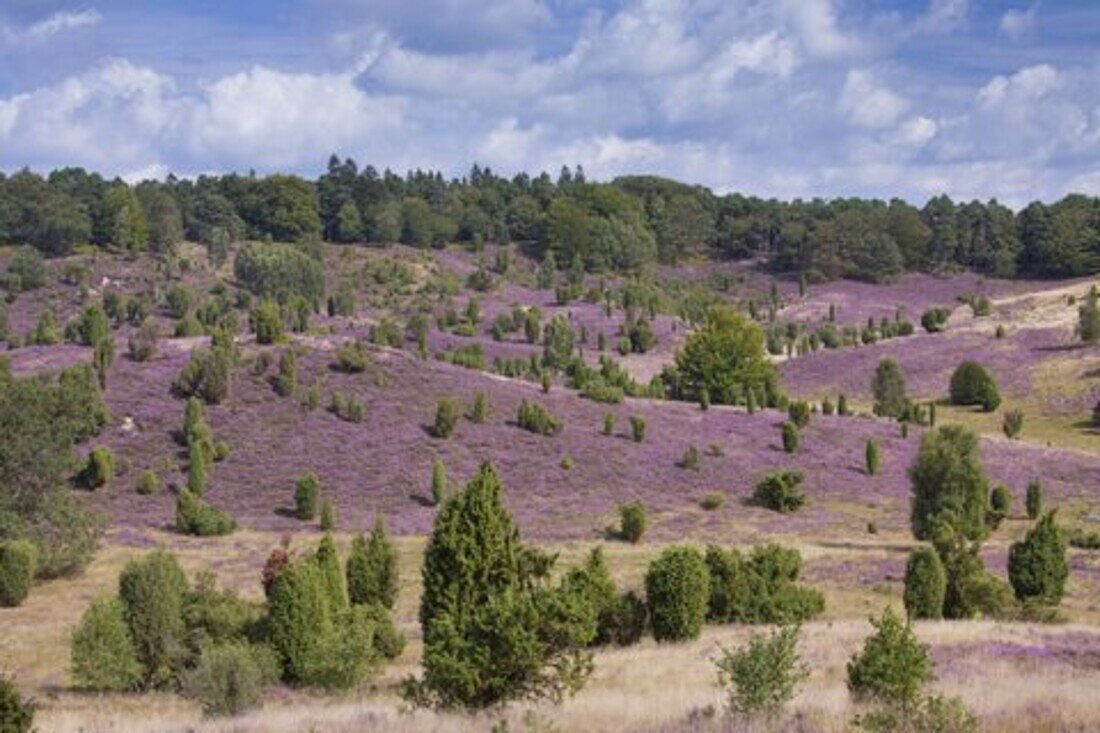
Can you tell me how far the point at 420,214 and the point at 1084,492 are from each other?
9338cm

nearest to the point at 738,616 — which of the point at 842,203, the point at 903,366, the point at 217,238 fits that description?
the point at 903,366

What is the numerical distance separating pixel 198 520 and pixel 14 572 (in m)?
11.0

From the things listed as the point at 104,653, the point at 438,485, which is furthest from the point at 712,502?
the point at 104,653

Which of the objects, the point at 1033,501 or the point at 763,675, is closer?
the point at 763,675

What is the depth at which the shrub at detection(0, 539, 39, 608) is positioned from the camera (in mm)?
35469

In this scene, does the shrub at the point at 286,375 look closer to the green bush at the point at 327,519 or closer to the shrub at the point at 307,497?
the shrub at the point at 307,497

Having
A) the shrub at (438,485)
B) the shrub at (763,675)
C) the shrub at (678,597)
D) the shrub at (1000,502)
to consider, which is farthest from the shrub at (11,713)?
the shrub at (1000,502)

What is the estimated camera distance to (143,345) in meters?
62.5

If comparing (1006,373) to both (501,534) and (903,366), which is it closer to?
(903,366)

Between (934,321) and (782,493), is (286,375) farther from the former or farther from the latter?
(934,321)

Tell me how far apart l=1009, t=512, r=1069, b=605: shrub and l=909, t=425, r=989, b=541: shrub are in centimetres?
734

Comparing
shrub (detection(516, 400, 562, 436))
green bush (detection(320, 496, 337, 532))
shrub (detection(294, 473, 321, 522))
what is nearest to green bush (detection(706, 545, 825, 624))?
green bush (detection(320, 496, 337, 532))

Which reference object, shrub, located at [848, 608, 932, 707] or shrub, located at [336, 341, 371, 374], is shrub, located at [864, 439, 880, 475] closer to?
shrub, located at [336, 341, 371, 374]

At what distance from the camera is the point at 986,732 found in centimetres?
1327
